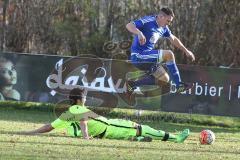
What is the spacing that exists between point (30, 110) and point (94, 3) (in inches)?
260

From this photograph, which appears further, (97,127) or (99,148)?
(97,127)

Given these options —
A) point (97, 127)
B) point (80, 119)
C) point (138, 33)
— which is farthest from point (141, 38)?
point (80, 119)

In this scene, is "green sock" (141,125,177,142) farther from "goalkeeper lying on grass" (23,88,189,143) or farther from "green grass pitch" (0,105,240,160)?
"green grass pitch" (0,105,240,160)

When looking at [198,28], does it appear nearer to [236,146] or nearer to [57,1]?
[57,1]

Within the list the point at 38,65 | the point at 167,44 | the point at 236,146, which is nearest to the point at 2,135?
the point at 236,146

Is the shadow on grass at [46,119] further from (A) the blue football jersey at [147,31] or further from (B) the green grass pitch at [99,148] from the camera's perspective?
(A) the blue football jersey at [147,31]

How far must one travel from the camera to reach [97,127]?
492 inches

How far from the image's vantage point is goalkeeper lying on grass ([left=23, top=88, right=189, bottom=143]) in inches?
484

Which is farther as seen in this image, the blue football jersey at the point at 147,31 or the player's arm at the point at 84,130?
the blue football jersey at the point at 147,31

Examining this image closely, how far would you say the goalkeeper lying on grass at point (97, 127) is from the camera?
1228 centimetres

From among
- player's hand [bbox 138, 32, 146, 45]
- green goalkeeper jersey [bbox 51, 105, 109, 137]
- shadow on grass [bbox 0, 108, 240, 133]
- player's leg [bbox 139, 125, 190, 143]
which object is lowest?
shadow on grass [bbox 0, 108, 240, 133]

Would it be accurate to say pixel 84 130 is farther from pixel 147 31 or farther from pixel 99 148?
pixel 147 31

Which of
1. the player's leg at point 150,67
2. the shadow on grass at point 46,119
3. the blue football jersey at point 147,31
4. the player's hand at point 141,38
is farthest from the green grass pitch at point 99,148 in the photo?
the shadow on grass at point 46,119

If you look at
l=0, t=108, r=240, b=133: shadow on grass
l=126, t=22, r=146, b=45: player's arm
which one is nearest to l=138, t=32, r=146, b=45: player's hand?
l=126, t=22, r=146, b=45: player's arm
